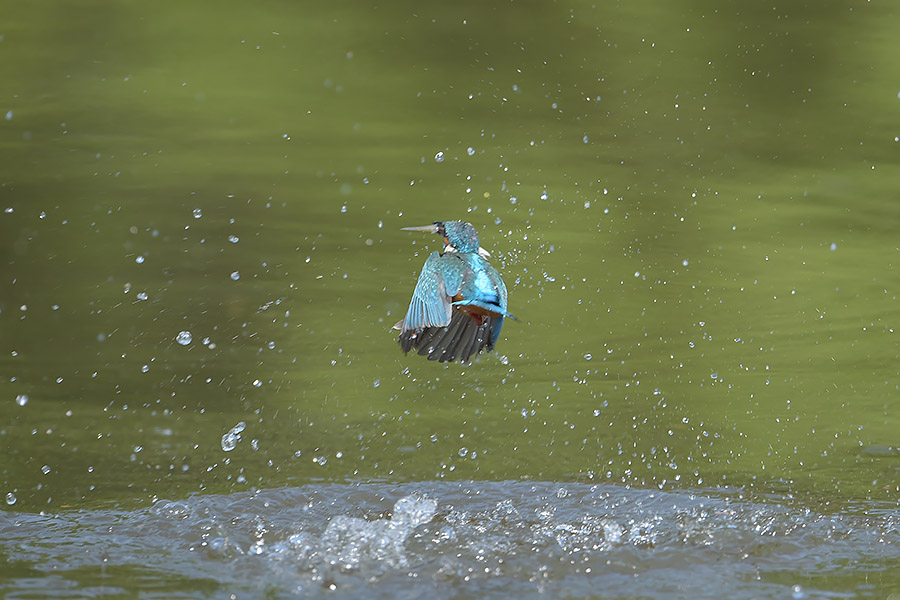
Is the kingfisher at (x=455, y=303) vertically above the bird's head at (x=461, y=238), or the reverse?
the bird's head at (x=461, y=238)

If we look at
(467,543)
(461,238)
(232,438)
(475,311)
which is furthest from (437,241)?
(467,543)

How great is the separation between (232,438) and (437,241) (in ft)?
4.98

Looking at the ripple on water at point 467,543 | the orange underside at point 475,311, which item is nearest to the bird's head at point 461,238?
the orange underside at point 475,311

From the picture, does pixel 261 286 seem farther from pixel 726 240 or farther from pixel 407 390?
pixel 726 240

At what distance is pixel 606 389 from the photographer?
3.58 m

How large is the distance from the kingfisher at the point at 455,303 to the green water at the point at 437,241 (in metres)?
0.40

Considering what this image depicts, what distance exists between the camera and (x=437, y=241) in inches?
177

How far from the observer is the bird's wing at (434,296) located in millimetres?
2561

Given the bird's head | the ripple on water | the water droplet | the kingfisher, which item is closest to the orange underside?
the kingfisher

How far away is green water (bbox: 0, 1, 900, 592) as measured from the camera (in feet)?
10.5

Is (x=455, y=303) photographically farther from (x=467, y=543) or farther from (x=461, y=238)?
(x=467, y=543)

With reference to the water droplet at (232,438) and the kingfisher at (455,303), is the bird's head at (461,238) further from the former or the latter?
the water droplet at (232,438)

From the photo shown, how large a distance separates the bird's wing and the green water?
0.54 m

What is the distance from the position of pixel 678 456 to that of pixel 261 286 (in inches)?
61.9
